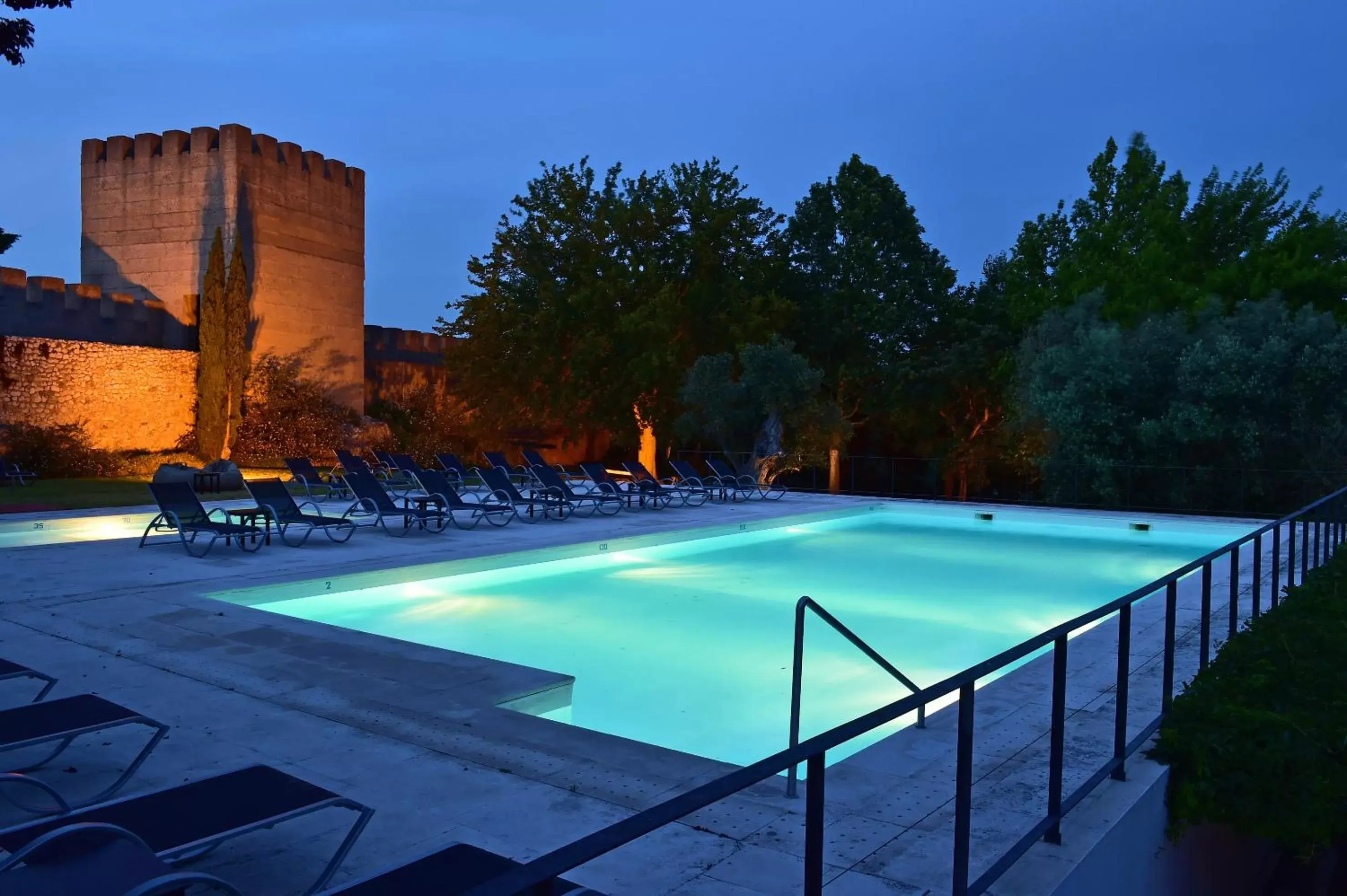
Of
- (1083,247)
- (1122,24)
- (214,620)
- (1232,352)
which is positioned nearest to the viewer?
(214,620)

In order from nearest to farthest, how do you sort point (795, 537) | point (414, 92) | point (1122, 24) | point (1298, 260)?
point (795, 537) < point (1298, 260) < point (1122, 24) < point (414, 92)

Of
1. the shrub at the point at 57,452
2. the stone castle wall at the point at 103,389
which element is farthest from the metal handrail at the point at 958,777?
the stone castle wall at the point at 103,389

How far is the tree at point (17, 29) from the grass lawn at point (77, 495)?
6475 millimetres

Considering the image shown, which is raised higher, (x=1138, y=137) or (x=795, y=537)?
(x=1138, y=137)

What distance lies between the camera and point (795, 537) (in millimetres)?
14453

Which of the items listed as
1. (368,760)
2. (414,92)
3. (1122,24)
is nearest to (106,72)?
(414,92)

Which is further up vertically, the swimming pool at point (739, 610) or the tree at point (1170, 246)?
the tree at point (1170, 246)

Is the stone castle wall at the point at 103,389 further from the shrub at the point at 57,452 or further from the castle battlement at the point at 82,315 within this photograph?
the castle battlement at the point at 82,315

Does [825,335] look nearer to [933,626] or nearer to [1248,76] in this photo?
[933,626]

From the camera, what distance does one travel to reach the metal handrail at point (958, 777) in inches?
51.2

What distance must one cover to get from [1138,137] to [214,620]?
28095 millimetres

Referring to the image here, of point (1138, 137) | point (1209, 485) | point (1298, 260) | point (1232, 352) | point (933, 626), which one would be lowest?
point (933, 626)

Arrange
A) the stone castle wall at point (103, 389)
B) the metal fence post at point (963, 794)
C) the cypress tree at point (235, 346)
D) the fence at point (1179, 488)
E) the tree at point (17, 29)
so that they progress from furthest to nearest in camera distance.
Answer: the cypress tree at point (235, 346), the stone castle wall at point (103, 389), the fence at point (1179, 488), the tree at point (17, 29), the metal fence post at point (963, 794)

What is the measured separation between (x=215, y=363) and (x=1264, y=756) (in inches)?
881
